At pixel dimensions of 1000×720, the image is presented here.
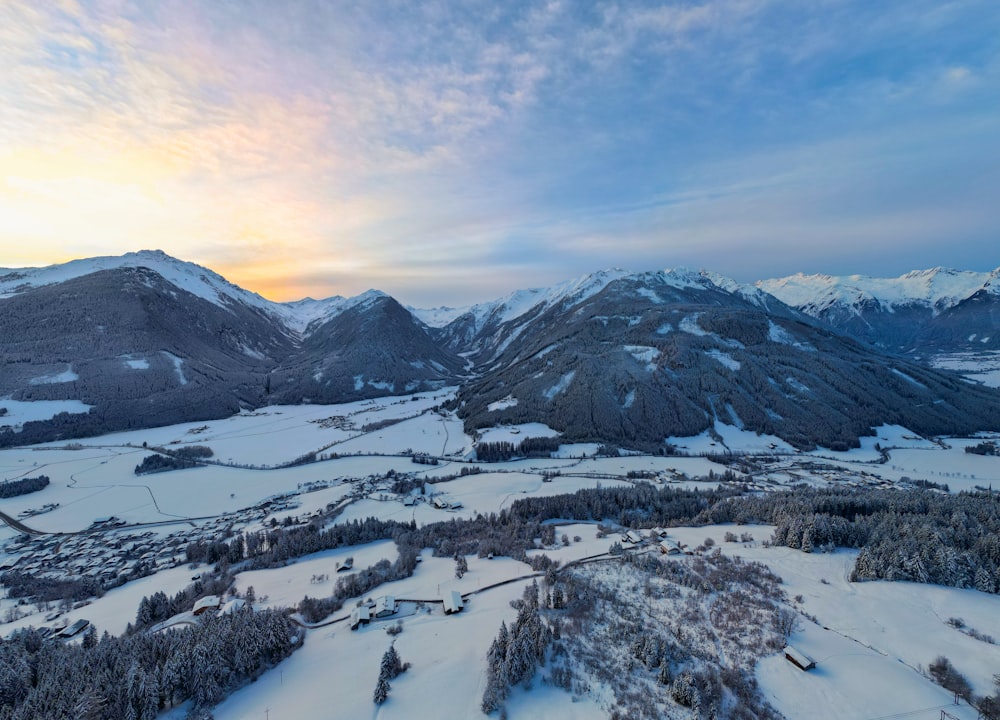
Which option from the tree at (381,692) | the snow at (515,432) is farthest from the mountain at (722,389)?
the tree at (381,692)

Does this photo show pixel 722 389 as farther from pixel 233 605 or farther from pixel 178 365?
pixel 178 365

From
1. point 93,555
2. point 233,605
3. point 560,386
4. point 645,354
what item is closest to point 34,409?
point 93,555

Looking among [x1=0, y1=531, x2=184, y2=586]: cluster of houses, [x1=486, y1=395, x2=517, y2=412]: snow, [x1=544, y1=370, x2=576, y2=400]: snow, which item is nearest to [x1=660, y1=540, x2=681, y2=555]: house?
[x1=0, y1=531, x2=184, y2=586]: cluster of houses

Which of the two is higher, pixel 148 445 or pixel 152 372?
pixel 152 372

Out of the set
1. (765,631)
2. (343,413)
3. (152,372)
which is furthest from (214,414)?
(765,631)

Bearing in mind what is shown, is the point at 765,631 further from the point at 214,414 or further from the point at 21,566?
the point at 214,414

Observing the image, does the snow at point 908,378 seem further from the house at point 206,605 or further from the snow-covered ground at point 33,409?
the snow-covered ground at point 33,409
